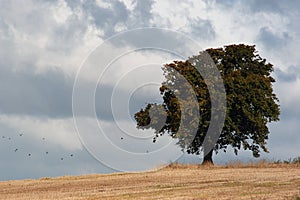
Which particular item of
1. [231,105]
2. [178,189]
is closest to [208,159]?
[231,105]

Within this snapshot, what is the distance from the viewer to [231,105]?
62250 mm

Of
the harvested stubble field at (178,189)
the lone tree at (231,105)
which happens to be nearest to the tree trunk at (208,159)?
the lone tree at (231,105)

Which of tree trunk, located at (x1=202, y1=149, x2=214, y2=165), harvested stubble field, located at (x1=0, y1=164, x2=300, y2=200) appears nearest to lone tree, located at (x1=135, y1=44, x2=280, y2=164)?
tree trunk, located at (x1=202, y1=149, x2=214, y2=165)

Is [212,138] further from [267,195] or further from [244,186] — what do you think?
[267,195]

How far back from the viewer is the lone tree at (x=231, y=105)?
62000mm

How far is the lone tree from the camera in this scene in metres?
62.0

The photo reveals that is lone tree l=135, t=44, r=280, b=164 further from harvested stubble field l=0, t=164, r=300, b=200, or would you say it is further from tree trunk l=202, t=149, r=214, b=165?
harvested stubble field l=0, t=164, r=300, b=200

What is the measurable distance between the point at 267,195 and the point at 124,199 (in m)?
7.72

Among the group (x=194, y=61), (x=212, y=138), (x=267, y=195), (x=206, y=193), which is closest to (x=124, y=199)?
(x=206, y=193)

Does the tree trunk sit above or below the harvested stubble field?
above

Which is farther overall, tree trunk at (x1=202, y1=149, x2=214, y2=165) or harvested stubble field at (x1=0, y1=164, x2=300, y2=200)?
tree trunk at (x1=202, y1=149, x2=214, y2=165)

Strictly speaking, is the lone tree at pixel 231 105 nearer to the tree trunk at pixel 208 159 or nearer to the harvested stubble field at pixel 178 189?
the tree trunk at pixel 208 159

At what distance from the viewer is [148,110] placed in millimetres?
66000

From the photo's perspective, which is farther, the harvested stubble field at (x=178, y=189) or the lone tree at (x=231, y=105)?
the lone tree at (x=231, y=105)
